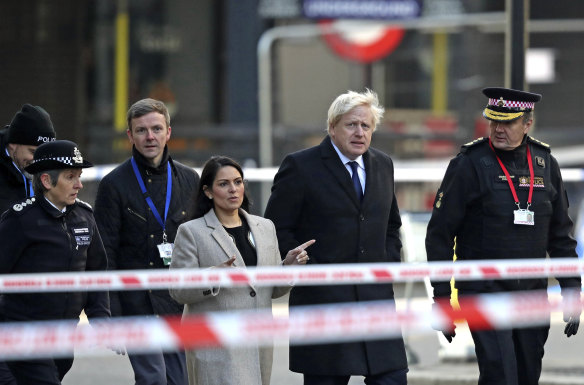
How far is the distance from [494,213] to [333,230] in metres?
0.84

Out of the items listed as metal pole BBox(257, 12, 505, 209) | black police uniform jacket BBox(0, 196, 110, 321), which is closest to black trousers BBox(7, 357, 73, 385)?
black police uniform jacket BBox(0, 196, 110, 321)

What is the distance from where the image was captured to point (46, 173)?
6.61 meters

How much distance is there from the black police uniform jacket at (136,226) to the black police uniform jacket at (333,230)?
669 mm

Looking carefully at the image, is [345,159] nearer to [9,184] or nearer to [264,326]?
[264,326]

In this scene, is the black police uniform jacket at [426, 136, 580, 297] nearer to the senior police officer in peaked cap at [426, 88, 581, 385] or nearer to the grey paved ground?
the senior police officer in peaked cap at [426, 88, 581, 385]

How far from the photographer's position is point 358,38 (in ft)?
58.3

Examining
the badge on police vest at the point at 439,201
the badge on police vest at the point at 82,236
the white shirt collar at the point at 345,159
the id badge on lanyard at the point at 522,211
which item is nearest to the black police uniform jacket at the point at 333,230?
the white shirt collar at the point at 345,159

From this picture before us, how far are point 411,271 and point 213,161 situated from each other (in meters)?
1.12

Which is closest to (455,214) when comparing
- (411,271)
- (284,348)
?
(411,271)

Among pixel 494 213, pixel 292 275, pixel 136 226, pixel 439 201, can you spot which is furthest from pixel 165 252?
pixel 494 213

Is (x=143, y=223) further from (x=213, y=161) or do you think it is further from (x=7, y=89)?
(x=7, y=89)

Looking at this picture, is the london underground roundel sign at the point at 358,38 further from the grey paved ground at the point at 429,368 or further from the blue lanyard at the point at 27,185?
the blue lanyard at the point at 27,185

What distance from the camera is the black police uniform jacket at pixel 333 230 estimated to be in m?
6.89

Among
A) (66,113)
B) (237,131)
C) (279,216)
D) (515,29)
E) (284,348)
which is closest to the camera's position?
(279,216)
